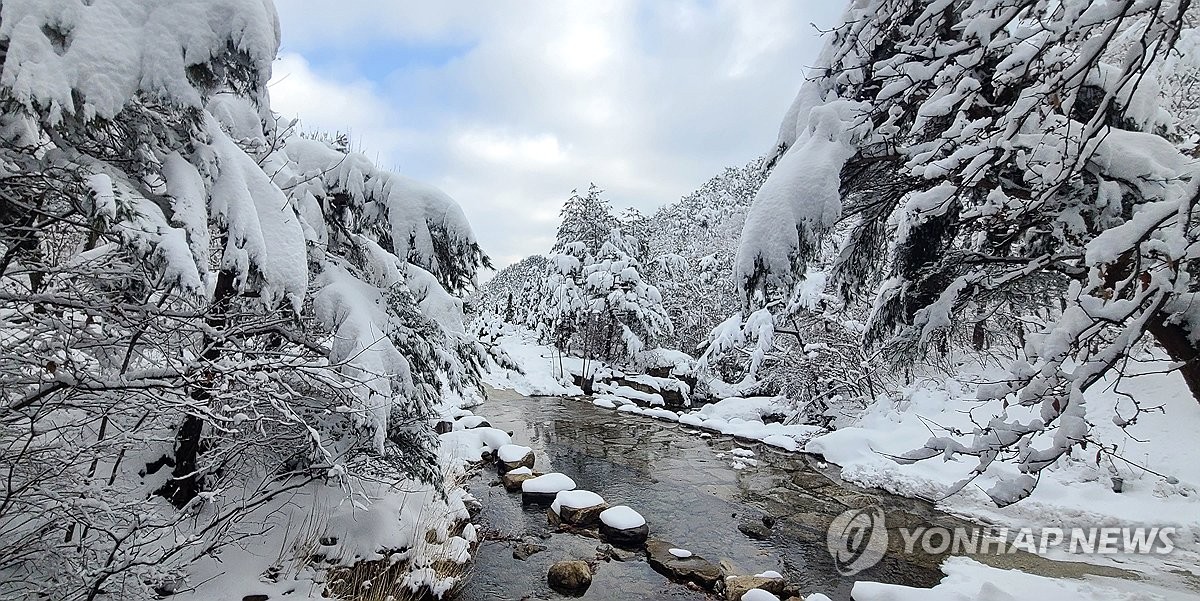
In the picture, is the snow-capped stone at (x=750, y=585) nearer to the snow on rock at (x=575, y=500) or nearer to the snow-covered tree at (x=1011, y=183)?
the snow on rock at (x=575, y=500)

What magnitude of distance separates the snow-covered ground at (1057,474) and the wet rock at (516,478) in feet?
15.3

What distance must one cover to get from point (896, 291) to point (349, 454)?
17.6 feet

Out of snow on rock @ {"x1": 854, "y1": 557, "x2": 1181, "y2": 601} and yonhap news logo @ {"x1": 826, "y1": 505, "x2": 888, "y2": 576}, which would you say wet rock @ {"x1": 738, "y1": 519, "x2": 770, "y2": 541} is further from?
snow on rock @ {"x1": 854, "y1": 557, "x2": 1181, "y2": 601}

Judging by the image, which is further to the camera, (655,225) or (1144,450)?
(655,225)

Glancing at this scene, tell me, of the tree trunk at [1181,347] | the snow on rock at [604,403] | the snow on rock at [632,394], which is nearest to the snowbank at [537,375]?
the snow on rock at [632,394]

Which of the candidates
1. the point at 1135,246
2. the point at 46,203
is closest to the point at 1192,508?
the point at 1135,246

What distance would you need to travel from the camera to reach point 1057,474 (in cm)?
887

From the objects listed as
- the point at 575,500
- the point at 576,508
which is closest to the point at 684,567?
the point at 576,508

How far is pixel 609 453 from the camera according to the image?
12.6m

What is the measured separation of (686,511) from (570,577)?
3275 mm

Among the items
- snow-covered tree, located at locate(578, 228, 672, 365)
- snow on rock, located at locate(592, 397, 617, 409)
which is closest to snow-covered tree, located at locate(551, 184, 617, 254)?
snow-covered tree, located at locate(578, 228, 672, 365)

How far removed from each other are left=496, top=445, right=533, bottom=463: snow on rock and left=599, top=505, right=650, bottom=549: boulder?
10.9 feet

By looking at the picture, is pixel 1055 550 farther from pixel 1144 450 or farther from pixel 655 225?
pixel 655 225

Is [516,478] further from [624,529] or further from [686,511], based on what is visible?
[686,511]
